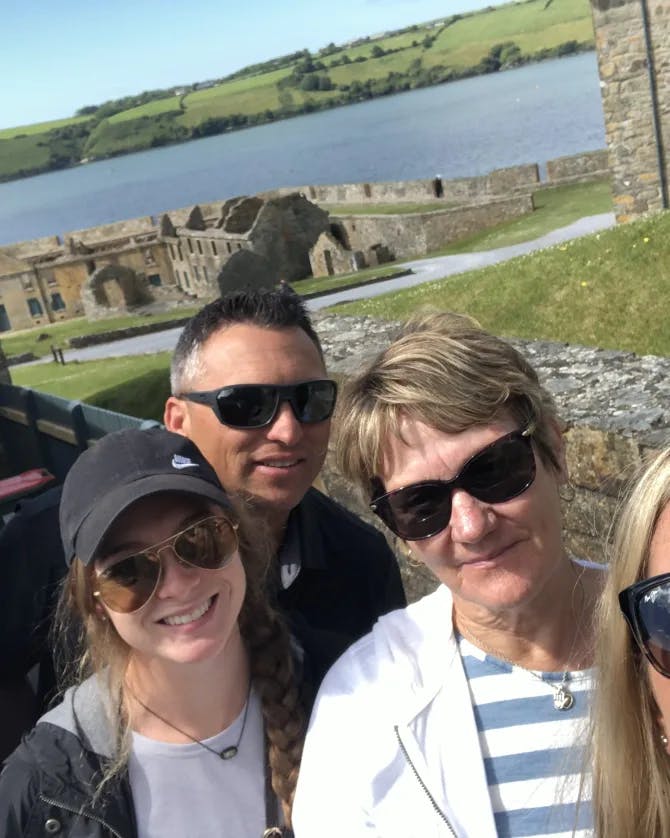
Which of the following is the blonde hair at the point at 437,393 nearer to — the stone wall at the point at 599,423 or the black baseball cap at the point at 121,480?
the black baseball cap at the point at 121,480

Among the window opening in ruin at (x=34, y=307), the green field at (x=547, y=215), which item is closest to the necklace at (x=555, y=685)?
the green field at (x=547, y=215)

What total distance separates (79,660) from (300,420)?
1006 millimetres

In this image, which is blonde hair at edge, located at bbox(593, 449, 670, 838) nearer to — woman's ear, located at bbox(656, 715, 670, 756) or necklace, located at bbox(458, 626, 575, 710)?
woman's ear, located at bbox(656, 715, 670, 756)

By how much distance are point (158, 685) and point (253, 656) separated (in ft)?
0.84

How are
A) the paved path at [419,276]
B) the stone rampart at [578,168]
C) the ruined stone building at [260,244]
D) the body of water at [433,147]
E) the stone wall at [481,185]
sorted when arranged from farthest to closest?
1. the body of water at [433,147]
2. the ruined stone building at [260,244]
3. the stone wall at [481,185]
4. the stone rampart at [578,168]
5. the paved path at [419,276]

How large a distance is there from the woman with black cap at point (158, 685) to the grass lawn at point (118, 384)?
32.9 ft

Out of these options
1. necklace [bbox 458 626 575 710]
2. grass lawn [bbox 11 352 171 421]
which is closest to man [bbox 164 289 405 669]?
necklace [bbox 458 626 575 710]

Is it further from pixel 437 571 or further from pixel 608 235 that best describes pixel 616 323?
pixel 437 571

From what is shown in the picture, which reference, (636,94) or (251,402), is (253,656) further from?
(636,94)

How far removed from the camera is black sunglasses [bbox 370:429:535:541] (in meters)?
2.16

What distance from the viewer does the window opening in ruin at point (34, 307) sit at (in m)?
69.2

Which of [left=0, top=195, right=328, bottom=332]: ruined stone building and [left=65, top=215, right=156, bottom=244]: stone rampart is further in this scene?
→ [left=65, top=215, right=156, bottom=244]: stone rampart

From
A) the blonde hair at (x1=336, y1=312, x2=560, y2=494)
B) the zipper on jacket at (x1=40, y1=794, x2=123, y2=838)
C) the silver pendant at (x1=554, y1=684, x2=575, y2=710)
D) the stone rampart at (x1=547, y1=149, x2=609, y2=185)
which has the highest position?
the blonde hair at (x1=336, y1=312, x2=560, y2=494)

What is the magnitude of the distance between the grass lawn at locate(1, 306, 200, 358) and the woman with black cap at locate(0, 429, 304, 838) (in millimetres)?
38335
